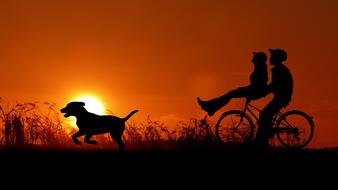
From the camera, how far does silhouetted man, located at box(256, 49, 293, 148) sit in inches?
582

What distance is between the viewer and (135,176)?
31.7 feet

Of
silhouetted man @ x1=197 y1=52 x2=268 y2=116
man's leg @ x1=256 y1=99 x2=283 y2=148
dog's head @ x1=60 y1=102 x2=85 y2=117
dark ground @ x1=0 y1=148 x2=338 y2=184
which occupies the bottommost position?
dark ground @ x1=0 y1=148 x2=338 y2=184

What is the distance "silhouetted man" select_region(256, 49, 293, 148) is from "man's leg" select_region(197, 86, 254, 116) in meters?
0.52

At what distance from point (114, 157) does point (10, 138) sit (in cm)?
515

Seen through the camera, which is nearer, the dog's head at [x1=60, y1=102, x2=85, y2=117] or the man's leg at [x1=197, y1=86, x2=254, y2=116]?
the dog's head at [x1=60, y1=102, x2=85, y2=117]

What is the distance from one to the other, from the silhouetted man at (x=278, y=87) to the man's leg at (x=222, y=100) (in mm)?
524

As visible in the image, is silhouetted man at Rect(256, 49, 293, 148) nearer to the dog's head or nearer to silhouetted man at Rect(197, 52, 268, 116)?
silhouetted man at Rect(197, 52, 268, 116)

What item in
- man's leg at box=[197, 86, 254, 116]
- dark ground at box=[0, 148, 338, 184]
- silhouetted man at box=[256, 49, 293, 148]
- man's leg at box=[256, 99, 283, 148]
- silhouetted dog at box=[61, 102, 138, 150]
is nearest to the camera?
dark ground at box=[0, 148, 338, 184]

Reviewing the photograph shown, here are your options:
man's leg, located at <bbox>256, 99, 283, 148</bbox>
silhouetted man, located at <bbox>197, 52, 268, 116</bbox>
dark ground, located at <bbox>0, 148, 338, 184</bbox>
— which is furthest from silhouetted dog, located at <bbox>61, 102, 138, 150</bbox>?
man's leg, located at <bbox>256, 99, 283, 148</bbox>

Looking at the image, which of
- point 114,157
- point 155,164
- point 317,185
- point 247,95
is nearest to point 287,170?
point 317,185

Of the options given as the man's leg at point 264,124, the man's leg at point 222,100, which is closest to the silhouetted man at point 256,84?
the man's leg at point 222,100

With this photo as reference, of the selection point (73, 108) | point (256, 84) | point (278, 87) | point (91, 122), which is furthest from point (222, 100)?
point (73, 108)

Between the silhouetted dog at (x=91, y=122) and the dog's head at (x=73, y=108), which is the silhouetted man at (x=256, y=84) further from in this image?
the dog's head at (x=73, y=108)

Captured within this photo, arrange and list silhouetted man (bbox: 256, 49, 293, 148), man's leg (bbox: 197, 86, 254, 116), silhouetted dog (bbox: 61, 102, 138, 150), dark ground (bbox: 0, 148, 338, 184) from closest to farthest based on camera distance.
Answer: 1. dark ground (bbox: 0, 148, 338, 184)
2. silhouetted dog (bbox: 61, 102, 138, 150)
3. silhouetted man (bbox: 256, 49, 293, 148)
4. man's leg (bbox: 197, 86, 254, 116)
